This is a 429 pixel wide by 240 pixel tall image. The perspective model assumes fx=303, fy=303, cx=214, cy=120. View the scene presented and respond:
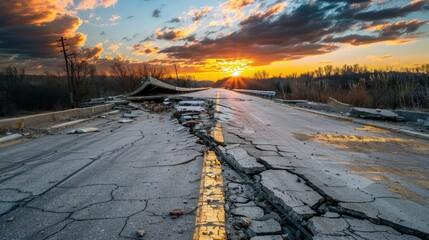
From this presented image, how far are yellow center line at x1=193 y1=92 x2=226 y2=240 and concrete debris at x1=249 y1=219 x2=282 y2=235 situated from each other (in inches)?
10.0

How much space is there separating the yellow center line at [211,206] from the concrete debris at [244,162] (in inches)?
10.6

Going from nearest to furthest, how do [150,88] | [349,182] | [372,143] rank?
1. [349,182]
2. [372,143]
3. [150,88]

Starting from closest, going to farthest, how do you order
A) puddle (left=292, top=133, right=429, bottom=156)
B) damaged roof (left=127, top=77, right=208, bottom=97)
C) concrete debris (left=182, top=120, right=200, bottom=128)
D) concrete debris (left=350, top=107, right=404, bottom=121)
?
puddle (left=292, top=133, right=429, bottom=156) < concrete debris (left=182, top=120, right=200, bottom=128) < concrete debris (left=350, top=107, right=404, bottom=121) < damaged roof (left=127, top=77, right=208, bottom=97)

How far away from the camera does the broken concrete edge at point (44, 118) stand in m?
7.96

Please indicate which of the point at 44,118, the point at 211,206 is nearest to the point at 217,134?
the point at 211,206

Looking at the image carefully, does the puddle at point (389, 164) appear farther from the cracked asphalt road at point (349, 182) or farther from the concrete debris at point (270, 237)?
the concrete debris at point (270, 237)

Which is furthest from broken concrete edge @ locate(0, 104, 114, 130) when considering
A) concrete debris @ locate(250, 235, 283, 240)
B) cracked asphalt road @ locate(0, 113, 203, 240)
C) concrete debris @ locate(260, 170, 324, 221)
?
concrete debris @ locate(250, 235, 283, 240)

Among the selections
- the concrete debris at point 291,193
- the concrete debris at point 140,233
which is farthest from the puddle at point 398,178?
the concrete debris at point 140,233

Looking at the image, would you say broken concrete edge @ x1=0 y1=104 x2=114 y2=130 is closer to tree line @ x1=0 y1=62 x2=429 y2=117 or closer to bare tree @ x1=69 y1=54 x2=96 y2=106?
tree line @ x1=0 y1=62 x2=429 y2=117

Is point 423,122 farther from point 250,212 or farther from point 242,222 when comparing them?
point 242,222

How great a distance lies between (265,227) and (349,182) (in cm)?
162

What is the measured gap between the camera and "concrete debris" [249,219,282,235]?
2.41 metres

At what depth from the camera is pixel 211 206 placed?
9.44 feet

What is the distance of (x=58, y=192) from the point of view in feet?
10.9
